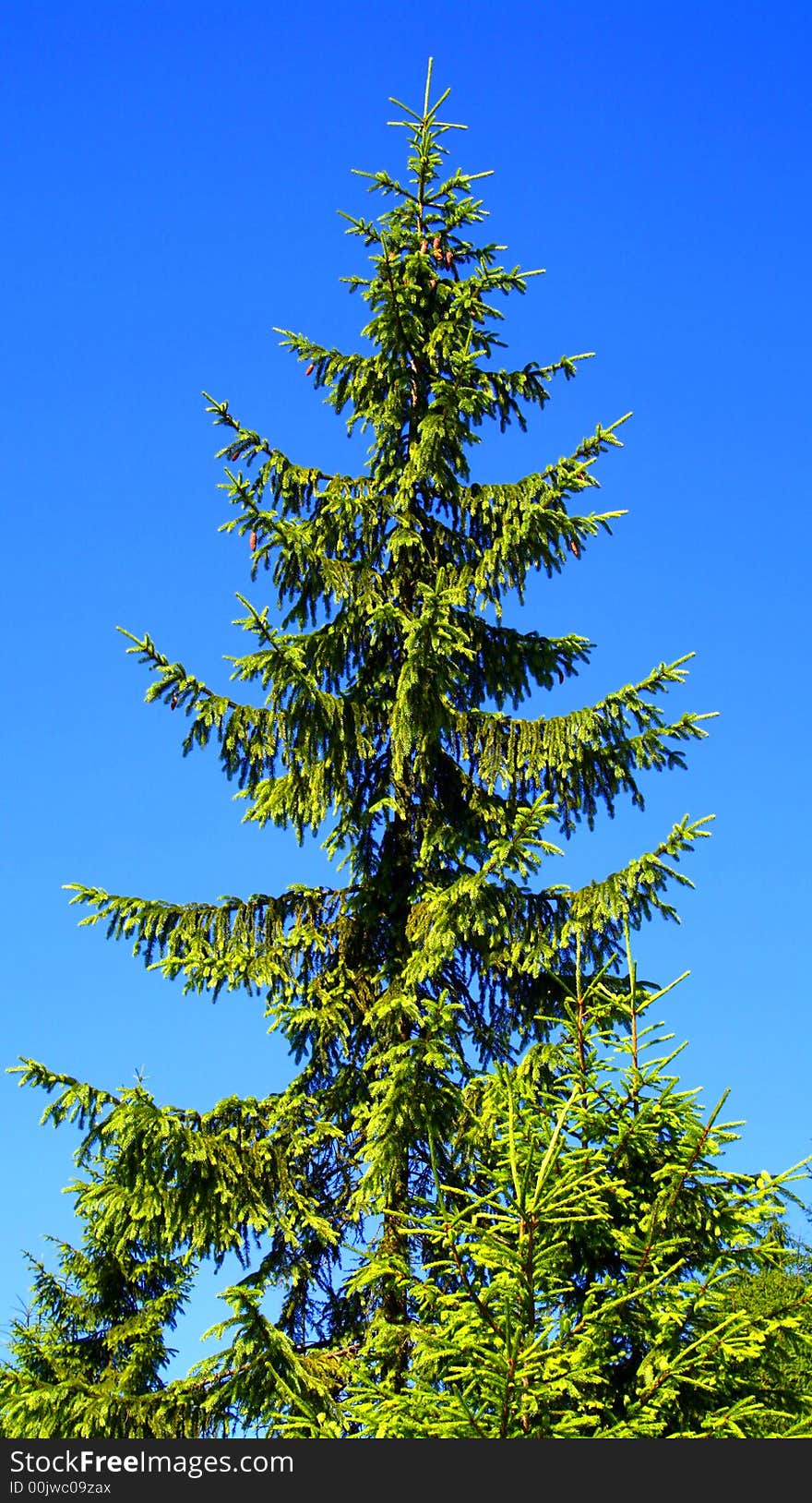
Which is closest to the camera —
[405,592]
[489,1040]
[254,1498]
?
[254,1498]

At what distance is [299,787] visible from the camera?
1279 centimetres

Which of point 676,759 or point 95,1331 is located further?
point 95,1331

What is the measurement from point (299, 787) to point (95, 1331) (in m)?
9.67

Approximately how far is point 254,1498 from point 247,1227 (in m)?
5.18

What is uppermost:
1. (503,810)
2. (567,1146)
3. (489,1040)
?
(503,810)

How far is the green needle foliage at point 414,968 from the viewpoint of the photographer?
26.4ft

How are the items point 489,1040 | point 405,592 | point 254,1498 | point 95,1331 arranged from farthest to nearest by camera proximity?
point 95,1331, point 405,592, point 489,1040, point 254,1498

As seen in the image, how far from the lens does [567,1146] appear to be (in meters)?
8.25

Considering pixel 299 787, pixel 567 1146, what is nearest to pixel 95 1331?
pixel 299 787

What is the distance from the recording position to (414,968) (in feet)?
38.6

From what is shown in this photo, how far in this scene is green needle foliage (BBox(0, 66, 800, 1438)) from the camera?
8039 mm

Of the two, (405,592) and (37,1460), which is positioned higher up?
(405,592)

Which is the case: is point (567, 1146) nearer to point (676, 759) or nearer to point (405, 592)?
point (676, 759)

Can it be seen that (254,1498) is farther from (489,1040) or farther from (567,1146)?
(489,1040)
